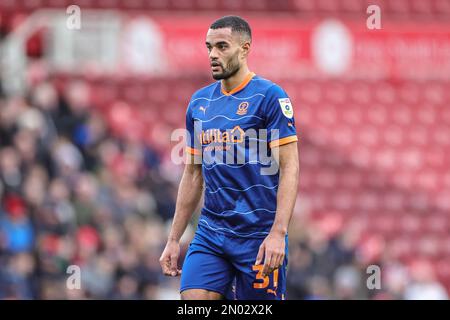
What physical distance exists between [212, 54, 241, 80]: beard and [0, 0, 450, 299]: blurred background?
242 inches

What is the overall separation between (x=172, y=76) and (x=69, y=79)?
1.79m

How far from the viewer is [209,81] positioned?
17.4m

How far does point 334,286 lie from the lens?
43.0 feet

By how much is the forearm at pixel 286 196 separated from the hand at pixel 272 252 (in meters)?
0.04

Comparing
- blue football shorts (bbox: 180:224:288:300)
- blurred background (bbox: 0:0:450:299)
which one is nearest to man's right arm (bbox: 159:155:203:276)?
blue football shorts (bbox: 180:224:288:300)

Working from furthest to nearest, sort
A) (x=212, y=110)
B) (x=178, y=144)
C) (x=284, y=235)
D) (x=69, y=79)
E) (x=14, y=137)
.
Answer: (x=69, y=79)
(x=178, y=144)
(x=14, y=137)
(x=212, y=110)
(x=284, y=235)

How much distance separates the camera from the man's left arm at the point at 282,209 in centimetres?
532

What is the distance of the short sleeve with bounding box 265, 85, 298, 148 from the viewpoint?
18.2ft

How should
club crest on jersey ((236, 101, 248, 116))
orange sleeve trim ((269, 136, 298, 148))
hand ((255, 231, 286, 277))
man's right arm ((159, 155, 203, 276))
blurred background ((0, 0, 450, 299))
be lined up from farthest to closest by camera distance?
blurred background ((0, 0, 450, 299)), man's right arm ((159, 155, 203, 276)), club crest on jersey ((236, 101, 248, 116)), orange sleeve trim ((269, 136, 298, 148)), hand ((255, 231, 286, 277))

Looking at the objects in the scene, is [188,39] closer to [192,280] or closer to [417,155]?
[417,155]

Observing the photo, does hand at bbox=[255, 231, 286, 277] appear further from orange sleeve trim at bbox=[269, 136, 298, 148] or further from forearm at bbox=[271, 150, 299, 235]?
orange sleeve trim at bbox=[269, 136, 298, 148]

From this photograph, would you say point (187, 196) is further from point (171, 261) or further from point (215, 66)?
point (215, 66)

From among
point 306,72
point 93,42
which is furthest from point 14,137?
point 306,72

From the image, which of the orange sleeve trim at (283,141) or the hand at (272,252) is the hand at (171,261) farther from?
the orange sleeve trim at (283,141)
